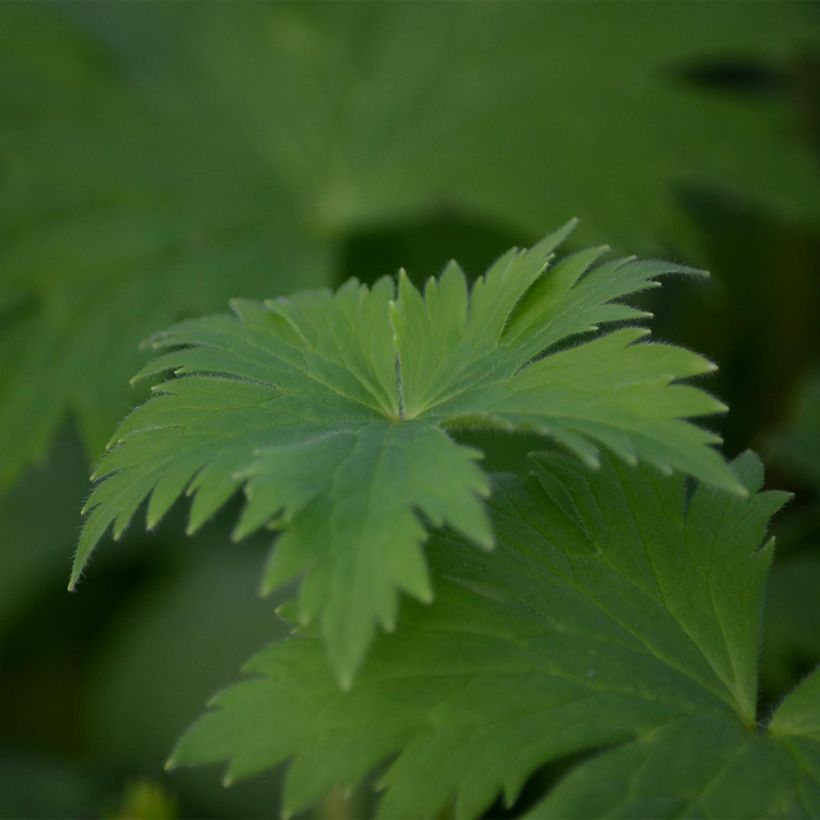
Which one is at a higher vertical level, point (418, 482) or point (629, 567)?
point (418, 482)

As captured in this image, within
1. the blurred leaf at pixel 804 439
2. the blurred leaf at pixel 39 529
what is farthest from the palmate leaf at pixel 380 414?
the blurred leaf at pixel 39 529

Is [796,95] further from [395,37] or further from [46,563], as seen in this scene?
[46,563]

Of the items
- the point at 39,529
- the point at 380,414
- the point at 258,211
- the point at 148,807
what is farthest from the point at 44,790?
the point at 380,414

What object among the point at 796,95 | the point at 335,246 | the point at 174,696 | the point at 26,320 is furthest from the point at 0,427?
the point at 796,95

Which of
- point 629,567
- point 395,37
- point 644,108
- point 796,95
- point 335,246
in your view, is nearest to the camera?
point 629,567

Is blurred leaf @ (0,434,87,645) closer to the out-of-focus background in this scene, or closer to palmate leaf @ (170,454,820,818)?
the out-of-focus background

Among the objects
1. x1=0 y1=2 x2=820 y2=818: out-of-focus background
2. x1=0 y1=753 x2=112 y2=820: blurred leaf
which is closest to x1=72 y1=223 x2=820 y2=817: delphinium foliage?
x1=0 y1=2 x2=820 y2=818: out-of-focus background
